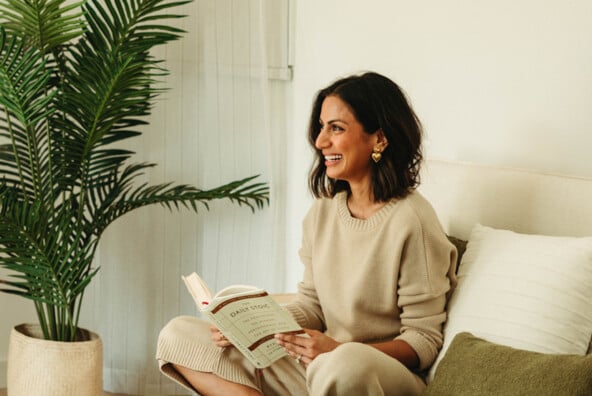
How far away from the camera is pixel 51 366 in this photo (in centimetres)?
293

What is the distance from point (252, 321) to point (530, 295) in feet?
1.94

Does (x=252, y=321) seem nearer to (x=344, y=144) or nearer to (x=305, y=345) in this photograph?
(x=305, y=345)

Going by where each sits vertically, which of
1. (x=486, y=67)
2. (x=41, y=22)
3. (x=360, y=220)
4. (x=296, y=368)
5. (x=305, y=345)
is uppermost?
(x=41, y=22)

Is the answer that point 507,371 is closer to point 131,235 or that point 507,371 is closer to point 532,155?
point 532,155

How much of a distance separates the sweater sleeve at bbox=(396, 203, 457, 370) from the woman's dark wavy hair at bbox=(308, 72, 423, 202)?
0.47ft

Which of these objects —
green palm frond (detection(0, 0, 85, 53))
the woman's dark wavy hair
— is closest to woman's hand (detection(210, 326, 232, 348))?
the woman's dark wavy hair

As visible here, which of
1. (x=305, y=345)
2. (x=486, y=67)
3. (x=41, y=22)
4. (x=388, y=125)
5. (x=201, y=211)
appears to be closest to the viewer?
(x=305, y=345)

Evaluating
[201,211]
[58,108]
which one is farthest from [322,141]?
[201,211]

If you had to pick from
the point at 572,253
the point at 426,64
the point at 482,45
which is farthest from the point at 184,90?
the point at 572,253

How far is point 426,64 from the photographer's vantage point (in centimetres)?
282

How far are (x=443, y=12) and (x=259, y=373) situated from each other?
1.25m

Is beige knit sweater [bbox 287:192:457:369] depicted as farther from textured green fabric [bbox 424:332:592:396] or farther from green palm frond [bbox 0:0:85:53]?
green palm frond [bbox 0:0:85:53]

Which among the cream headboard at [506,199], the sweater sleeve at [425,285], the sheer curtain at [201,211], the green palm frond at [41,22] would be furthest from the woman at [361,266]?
the sheer curtain at [201,211]

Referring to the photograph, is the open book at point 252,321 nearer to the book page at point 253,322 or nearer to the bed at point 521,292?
the book page at point 253,322
